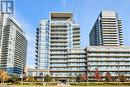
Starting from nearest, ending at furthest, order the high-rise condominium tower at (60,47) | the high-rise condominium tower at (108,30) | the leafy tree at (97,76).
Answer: the leafy tree at (97,76) < the high-rise condominium tower at (60,47) < the high-rise condominium tower at (108,30)

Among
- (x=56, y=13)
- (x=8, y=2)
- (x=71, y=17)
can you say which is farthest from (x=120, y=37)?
(x=8, y=2)

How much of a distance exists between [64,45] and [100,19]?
65384mm

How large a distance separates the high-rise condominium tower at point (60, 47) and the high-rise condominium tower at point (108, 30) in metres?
38.5

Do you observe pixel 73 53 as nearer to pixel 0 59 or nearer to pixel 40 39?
pixel 40 39

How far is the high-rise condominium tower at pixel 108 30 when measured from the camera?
18350cm

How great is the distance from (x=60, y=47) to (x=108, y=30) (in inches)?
2421

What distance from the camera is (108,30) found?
186375mm

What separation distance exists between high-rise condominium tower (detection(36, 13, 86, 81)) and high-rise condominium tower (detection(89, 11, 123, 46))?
38.5 m

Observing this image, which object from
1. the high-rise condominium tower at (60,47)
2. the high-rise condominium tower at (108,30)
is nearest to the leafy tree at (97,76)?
the high-rise condominium tower at (60,47)

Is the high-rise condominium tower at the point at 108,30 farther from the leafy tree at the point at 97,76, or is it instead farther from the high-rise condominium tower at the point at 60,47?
the leafy tree at the point at 97,76

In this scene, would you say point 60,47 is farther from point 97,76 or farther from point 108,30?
point 108,30

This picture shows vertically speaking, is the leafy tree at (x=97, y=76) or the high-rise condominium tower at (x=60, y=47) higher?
the high-rise condominium tower at (x=60, y=47)

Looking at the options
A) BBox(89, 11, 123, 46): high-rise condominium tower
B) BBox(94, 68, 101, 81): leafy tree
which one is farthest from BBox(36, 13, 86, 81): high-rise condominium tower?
BBox(89, 11, 123, 46): high-rise condominium tower

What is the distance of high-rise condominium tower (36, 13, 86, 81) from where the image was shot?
131250 millimetres
